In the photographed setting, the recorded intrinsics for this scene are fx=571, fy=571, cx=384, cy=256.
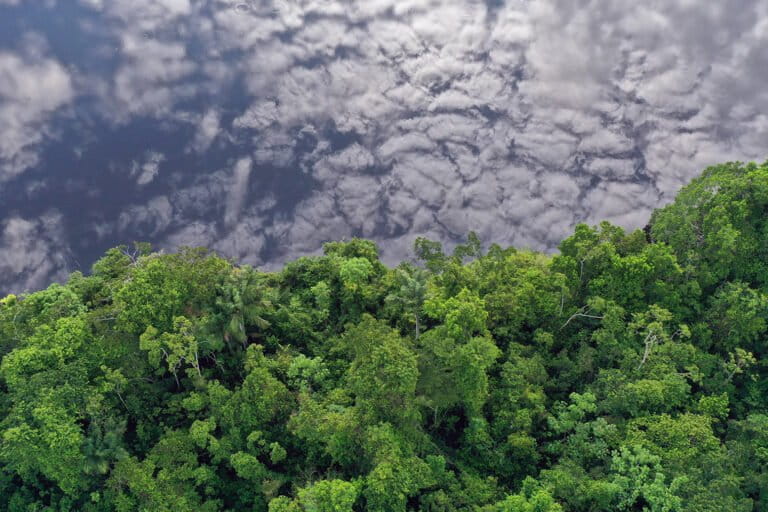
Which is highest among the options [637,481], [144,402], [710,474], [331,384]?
[710,474]

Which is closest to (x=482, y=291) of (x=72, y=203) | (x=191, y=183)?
(x=191, y=183)

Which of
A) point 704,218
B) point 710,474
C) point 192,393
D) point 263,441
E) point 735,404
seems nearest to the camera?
point 710,474

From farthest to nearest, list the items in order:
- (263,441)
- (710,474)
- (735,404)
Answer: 1. (735,404)
2. (263,441)
3. (710,474)

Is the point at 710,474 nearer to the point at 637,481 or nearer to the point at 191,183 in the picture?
the point at 637,481

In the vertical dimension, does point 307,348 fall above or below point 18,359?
above

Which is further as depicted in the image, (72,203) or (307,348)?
(72,203)

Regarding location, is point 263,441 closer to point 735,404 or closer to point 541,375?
point 541,375
